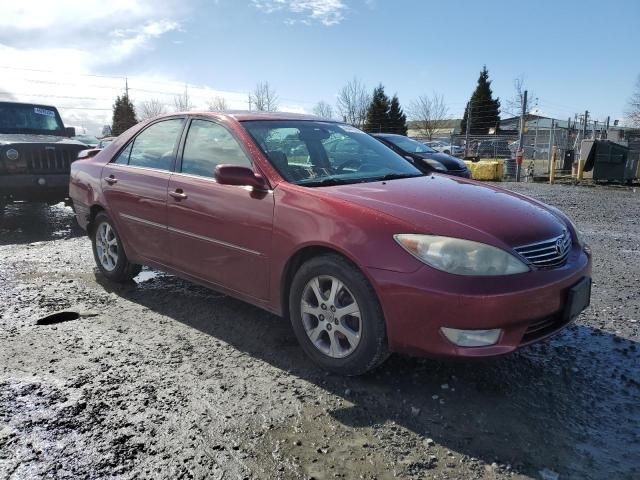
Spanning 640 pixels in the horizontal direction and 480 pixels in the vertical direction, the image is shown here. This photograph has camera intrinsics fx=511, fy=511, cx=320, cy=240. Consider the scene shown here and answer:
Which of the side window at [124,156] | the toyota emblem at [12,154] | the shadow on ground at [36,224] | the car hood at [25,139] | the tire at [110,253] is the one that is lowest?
the shadow on ground at [36,224]

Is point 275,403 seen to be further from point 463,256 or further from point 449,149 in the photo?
point 449,149

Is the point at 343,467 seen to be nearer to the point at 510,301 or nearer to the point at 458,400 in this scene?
the point at 458,400

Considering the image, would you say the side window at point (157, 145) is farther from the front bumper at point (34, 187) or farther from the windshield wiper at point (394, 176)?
the front bumper at point (34, 187)

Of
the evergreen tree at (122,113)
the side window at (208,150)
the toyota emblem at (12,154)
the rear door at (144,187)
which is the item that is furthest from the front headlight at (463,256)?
the evergreen tree at (122,113)

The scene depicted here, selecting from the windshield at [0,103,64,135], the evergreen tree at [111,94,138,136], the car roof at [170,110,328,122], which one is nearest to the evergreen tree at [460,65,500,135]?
the windshield at [0,103,64,135]

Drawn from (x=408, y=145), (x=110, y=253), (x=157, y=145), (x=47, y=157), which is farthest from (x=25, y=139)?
(x=408, y=145)

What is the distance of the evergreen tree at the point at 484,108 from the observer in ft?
129

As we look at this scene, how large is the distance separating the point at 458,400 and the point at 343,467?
2.86 ft

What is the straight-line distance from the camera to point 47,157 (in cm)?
827

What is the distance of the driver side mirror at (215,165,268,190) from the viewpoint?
11.0 feet

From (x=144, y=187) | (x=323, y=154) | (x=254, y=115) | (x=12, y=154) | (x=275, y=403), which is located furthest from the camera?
(x=12, y=154)

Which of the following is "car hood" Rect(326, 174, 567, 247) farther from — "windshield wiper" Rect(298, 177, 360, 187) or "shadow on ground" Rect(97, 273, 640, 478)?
"shadow on ground" Rect(97, 273, 640, 478)

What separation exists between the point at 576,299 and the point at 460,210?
83 cm

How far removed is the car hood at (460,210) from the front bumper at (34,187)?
666 cm
